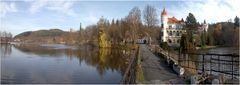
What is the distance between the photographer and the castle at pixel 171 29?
89.9m

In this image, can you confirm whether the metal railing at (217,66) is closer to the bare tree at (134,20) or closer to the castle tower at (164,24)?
the bare tree at (134,20)

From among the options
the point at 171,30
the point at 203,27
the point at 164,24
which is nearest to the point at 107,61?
the point at 164,24

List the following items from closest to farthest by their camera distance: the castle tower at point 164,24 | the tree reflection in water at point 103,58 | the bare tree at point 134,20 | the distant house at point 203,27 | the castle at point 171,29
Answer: the tree reflection in water at point 103,58 → the bare tree at point 134,20 → the castle tower at point 164,24 → the castle at point 171,29 → the distant house at point 203,27

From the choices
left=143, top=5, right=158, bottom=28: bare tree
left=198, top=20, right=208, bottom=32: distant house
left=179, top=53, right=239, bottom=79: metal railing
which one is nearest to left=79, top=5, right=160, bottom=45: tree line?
left=143, top=5, right=158, bottom=28: bare tree

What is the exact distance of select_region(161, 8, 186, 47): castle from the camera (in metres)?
89.9

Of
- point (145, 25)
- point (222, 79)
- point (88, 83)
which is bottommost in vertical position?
point (88, 83)

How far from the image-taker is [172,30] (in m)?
92.4

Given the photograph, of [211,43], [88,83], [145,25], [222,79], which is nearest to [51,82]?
[88,83]

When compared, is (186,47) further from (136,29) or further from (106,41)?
(106,41)

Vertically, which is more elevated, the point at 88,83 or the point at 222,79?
the point at 222,79

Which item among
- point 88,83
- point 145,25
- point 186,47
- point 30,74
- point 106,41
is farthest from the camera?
point 106,41

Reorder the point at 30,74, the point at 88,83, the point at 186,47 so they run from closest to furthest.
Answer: the point at 88,83 → the point at 30,74 → the point at 186,47

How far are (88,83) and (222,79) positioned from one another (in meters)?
11.1

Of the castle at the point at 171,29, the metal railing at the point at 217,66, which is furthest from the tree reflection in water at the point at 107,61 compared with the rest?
the castle at the point at 171,29
